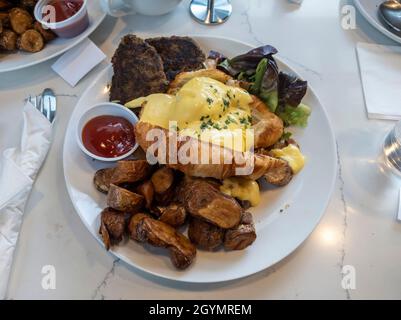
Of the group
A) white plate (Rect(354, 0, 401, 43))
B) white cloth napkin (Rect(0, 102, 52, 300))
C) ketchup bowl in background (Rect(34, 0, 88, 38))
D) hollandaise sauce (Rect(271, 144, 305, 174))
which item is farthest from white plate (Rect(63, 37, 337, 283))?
white plate (Rect(354, 0, 401, 43))

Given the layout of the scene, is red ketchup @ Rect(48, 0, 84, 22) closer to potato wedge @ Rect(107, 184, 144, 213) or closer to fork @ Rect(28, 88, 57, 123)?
fork @ Rect(28, 88, 57, 123)

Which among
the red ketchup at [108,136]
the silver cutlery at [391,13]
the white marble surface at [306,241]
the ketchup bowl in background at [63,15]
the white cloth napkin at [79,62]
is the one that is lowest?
the white marble surface at [306,241]

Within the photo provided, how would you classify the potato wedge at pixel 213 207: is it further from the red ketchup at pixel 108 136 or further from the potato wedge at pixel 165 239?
the red ketchup at pixel 108 136

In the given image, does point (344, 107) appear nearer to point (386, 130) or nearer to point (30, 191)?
point (386, 130)

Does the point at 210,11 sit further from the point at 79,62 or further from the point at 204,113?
the point at 204,113

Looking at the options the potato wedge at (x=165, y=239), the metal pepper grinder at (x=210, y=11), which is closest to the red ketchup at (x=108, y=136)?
the potato wedge at (x=165, y=239)

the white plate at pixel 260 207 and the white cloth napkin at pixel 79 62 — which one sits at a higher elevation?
the white cloth napkin at pixel 79 62

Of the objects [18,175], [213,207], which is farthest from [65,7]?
[213,207]
